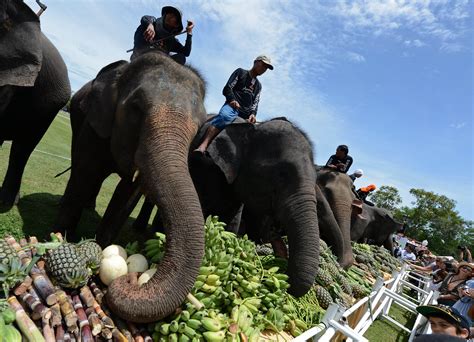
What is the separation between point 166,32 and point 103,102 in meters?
1.74

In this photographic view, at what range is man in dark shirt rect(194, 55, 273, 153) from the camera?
5.87m

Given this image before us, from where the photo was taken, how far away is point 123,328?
2.62m

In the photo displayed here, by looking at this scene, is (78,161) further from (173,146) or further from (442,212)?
(442,212)

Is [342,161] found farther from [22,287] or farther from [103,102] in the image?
[22,287]

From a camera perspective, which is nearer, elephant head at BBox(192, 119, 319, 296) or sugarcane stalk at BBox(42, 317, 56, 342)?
sugarcane stalk at BBox(42, 317, 56, 342)

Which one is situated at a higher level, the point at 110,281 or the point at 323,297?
the point at 323,297

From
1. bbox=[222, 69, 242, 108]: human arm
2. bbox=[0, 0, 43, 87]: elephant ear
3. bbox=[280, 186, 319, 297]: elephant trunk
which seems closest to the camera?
bbox=[280, 186, 319, 297]: elephant trunk

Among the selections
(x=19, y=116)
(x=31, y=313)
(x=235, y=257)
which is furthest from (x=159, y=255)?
(x=19, y=116)

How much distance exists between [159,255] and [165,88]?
182cm

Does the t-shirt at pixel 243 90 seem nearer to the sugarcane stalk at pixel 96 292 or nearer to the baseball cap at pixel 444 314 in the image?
the sugarcane stalk at pixel 96 292

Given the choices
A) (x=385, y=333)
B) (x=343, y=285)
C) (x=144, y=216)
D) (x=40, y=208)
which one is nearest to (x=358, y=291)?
(x=343, y=285)

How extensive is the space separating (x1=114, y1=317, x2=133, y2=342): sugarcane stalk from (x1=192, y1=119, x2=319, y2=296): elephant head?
2359 mm

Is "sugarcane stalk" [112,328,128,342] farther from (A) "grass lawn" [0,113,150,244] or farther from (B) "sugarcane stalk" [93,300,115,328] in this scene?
(A) "grass lawn" [0,113,150,244]

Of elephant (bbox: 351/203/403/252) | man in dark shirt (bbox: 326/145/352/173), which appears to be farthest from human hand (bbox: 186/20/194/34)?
elephant (bbox: 351/203/403/252)
